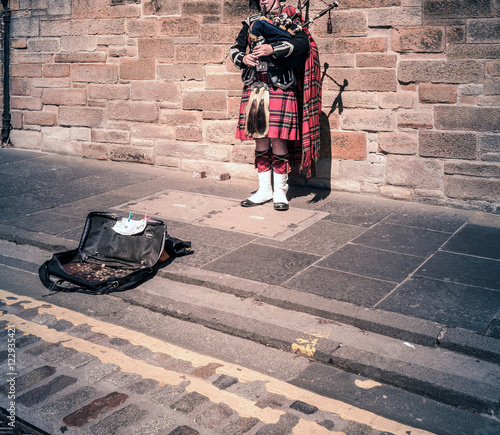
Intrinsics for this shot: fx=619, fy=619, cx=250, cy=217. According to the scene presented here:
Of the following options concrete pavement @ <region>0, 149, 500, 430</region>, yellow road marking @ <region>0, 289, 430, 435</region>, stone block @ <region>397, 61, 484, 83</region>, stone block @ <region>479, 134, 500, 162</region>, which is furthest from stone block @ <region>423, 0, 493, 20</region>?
yellow road marking @ <region>0, 289, 430, 435</region>

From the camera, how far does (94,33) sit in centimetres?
885

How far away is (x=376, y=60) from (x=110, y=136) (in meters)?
4.08

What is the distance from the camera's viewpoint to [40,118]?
31.7 feet

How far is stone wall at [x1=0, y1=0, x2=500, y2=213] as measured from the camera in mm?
6461

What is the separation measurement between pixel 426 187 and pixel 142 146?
158 inches

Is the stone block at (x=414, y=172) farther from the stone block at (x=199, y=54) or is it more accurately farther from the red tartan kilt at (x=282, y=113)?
the stone block at (x=199, y=54)

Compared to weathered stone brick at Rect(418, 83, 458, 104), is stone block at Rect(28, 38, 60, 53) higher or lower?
higher

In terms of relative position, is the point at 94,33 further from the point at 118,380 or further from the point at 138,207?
the point at 118,380

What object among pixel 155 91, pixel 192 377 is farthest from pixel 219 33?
→ pixel 192 377

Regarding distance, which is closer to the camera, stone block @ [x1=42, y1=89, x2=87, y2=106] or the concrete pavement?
the concrete pavement

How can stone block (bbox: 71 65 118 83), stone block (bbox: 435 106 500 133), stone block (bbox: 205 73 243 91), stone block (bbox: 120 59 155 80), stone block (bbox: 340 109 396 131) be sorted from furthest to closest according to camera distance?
stone block (bbox: 71 65 118 83) < stone block (bbox: 120 59 155 80) < stone block (bbox: 205 73 243 91) < stone block (bbox: 340 109 396 131) < stone block (bbox: 435 106 500 133)

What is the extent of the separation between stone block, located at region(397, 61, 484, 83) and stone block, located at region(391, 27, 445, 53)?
137 mm

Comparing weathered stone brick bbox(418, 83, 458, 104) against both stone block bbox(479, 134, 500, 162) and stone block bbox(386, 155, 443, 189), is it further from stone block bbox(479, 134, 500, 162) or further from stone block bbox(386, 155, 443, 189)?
stone block bbox(386, 155, 443, 189)

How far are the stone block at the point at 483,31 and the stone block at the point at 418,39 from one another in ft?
0.92
